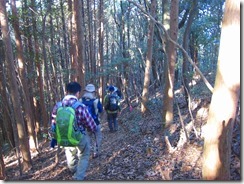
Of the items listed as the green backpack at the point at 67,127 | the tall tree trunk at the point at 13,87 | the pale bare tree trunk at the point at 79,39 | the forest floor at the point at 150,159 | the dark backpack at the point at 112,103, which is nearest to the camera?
the green backpack at the point at 67,127

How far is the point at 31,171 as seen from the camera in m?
9.21

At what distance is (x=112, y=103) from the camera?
10664mm

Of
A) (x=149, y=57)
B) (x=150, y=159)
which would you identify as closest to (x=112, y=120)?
(x=149, y=57)

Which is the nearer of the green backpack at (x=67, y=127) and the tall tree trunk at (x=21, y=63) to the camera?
the green backpack at (x=67, y=127)

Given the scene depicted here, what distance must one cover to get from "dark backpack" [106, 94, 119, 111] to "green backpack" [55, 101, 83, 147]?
5.59 meters

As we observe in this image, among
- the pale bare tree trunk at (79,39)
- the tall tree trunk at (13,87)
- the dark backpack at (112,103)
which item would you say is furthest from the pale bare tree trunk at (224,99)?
the dark backpack at (112,103)

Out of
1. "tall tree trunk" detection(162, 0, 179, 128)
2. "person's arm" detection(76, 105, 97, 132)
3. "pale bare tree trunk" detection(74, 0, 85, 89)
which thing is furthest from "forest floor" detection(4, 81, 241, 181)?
"pale bare tree trunk" detection(74, 0, 85, 89)

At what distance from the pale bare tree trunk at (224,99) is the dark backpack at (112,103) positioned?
6.83 meters

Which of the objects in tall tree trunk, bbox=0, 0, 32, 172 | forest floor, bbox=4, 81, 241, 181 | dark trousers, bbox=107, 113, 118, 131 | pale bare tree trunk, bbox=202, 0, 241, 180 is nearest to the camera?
pale bare tree trunk, bbox=202, 0, 241, 180

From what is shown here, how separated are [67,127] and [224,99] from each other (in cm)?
A: 261

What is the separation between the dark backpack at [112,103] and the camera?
10.7 metres

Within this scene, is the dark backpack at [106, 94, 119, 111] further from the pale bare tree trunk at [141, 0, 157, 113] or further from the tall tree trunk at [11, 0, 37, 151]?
the tall tree trunk at [11, 0, 37, 151]

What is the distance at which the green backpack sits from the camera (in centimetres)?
489

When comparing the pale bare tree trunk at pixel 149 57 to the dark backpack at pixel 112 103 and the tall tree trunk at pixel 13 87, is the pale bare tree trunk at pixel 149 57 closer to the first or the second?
the dark backpack at pixel 112 103
